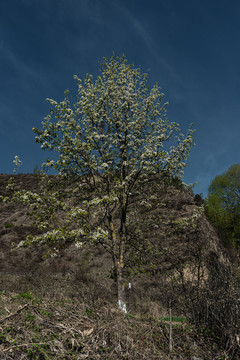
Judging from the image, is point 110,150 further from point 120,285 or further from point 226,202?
point 226,202

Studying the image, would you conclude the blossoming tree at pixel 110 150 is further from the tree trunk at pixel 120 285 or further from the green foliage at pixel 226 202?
the green foliage at pixel 226 202

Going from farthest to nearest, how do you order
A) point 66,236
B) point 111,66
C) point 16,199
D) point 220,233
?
point 220,233
point 111,66
point 16,199
point 66,236

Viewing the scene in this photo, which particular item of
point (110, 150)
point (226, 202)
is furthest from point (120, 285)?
point (226, 202)

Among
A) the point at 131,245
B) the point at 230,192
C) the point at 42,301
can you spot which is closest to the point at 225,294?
the point at 42,301

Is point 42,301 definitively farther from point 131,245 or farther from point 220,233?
point 220,233

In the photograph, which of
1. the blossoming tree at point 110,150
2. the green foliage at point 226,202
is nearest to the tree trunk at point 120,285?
the blossoming tree at point 110,150

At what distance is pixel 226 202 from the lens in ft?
143

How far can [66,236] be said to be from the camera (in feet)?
36.6

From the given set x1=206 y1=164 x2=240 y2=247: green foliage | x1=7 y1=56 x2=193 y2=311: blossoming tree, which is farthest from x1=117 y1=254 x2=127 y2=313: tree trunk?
x1=206 y1=164 x2=240 y2=247: green foliage

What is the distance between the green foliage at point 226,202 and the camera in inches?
1593

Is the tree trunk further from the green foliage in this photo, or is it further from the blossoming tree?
the green foliage

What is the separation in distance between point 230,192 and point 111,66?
1422 inches

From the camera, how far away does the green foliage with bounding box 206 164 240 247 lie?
40.5 meters

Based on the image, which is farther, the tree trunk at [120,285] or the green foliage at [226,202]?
the green foliage at [226,202]
